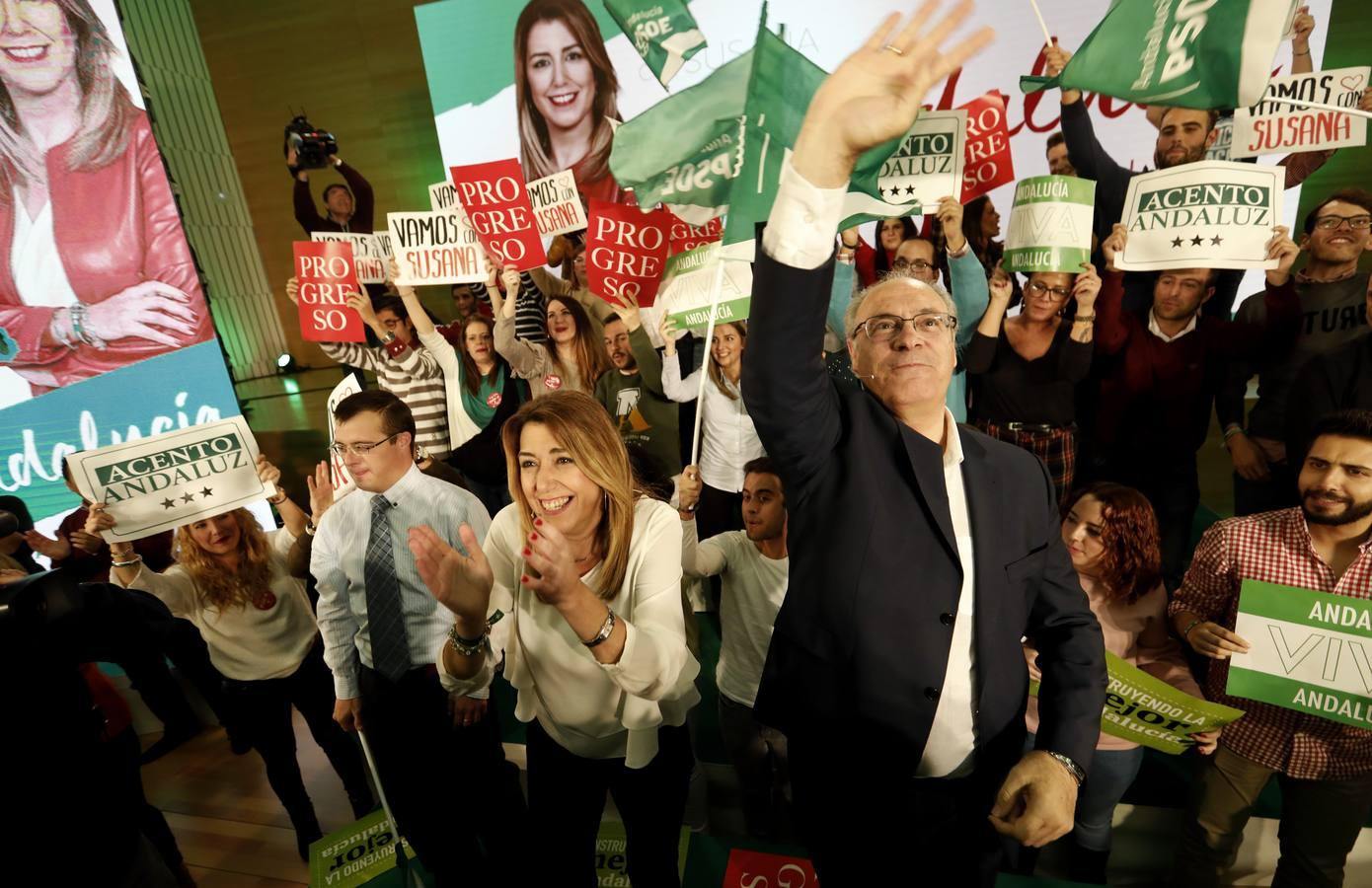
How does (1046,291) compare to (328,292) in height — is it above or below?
below

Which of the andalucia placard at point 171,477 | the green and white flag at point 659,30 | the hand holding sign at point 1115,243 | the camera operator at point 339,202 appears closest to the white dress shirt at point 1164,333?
the hand holding sign at point 1115,243

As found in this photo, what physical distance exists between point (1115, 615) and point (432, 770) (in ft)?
7.42

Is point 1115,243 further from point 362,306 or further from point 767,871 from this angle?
point 362,306

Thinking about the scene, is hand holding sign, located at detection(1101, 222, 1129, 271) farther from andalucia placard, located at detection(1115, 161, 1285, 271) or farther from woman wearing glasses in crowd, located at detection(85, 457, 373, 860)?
woman wearing glasses in crowd, located at detection(85, 457, 373, 860)

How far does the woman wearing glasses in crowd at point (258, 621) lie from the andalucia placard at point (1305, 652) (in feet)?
9.97

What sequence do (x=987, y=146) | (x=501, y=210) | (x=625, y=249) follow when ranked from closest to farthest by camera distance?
1. (x=987, y=146)
2. (x=625, y=249)
3. (x=501, y=210)

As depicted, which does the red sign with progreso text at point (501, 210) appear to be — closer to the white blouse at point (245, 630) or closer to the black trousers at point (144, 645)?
the white blouse at point (245, 630)

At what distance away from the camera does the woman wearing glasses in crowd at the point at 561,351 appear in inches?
150

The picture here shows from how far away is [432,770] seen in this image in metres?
2.13

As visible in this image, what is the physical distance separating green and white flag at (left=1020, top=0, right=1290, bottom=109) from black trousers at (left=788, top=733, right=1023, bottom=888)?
192 centimetres

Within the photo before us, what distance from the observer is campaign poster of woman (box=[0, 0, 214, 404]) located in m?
4.78

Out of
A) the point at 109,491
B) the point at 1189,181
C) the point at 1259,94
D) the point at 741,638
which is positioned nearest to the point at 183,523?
the point at 109,491

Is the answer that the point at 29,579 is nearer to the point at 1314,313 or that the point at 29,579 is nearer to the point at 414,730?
the point at 414,730

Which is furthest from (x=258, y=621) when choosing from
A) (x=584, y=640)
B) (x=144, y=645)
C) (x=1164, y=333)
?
(x=1164, y=333)
